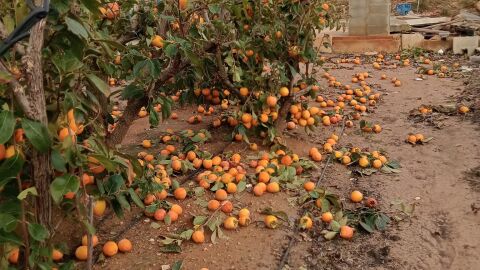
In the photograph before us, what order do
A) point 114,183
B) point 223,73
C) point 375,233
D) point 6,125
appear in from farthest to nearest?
point 223,73, point 375,233, point 114,183, point 6,125

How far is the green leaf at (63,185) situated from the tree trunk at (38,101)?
80mm

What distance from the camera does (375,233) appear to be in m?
3.33

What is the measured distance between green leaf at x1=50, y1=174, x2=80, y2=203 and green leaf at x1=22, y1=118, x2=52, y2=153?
0.16 metres

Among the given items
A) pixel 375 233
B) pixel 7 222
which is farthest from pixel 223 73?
pixel 7 222

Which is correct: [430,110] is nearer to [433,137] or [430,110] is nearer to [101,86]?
[433,137]

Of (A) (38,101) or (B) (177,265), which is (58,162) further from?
(B) (177,265)

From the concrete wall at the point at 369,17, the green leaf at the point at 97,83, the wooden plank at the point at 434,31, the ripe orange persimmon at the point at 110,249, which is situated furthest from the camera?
the wooden plank at the point at 434,31

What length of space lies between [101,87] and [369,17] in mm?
9882

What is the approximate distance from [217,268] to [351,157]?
7.08 feet

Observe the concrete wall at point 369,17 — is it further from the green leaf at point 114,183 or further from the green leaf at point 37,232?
the green leaf at point 37,232

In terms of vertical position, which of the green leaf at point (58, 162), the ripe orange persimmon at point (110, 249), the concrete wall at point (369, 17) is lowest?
the ripe orange persimmon at point (110, 249)

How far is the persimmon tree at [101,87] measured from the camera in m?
1.70

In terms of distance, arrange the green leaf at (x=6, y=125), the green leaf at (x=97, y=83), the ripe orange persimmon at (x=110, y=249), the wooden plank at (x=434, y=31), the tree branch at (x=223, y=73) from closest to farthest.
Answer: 1. the green leaf at (x=6, y=125)
2. the green leaf at (x=97, y=83)
3. the ripe orange persimmon at (x=110, y=249)
4. the tree branch at (x=223, y=73)
5. the wooden plank at (x=434, y=31)

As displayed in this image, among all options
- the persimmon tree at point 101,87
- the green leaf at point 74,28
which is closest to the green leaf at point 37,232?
the persimmon tree at point 101,87
